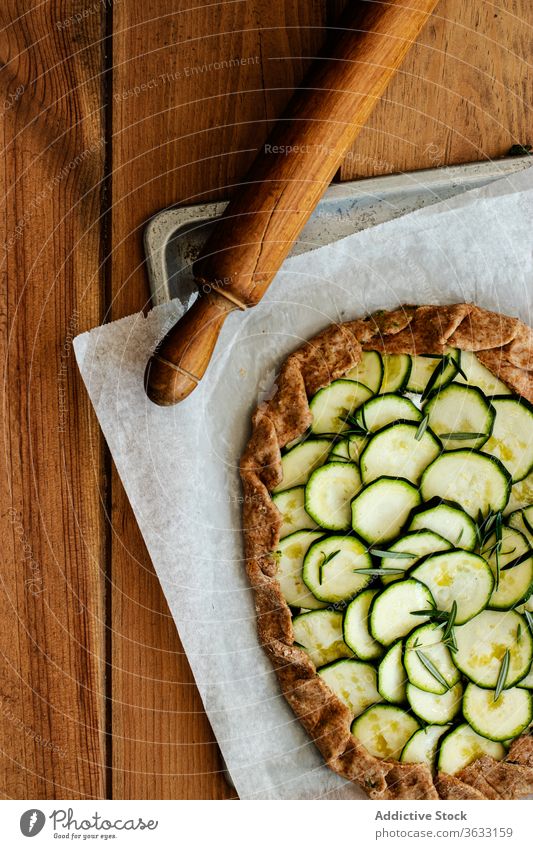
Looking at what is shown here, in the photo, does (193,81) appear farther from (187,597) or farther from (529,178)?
(187,597)

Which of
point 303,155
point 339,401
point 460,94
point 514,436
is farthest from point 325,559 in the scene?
point 460,94

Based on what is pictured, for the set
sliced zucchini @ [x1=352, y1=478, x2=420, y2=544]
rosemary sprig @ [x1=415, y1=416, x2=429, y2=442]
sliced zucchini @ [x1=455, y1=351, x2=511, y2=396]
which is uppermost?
sliced zucchini @ [x1=455, y1=351, x2=511, y2=396]

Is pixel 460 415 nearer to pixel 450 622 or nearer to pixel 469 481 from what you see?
pixel 469 481

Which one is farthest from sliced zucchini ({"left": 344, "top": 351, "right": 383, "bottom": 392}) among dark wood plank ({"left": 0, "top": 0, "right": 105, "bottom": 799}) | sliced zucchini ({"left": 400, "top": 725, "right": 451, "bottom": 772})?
sliced zucchini ({"left": 400, "top": 725, "right": 451, "bottom": 772})

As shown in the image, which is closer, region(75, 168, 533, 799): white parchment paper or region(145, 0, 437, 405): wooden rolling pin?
region(145, 0, 437, 405): wooden rolling pin

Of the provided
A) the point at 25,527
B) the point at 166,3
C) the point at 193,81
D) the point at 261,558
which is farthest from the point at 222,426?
the point at 166,3

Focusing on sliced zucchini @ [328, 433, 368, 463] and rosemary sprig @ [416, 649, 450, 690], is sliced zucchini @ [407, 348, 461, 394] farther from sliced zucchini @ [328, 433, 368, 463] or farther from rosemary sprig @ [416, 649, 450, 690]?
rosemary sprig @ [416, 649, 450, 690]
